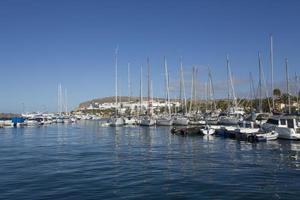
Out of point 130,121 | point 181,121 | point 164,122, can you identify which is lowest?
point 164,122

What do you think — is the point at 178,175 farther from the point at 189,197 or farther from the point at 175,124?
the point at 175,124

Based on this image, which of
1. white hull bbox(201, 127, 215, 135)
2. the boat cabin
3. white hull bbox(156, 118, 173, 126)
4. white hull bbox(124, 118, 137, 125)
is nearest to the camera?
the boat cabin

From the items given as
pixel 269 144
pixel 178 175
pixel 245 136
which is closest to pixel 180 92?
pixel 245 136

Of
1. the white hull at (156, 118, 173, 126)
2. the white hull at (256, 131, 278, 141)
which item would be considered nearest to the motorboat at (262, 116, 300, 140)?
the white hull at (256, 131, 278, 141)

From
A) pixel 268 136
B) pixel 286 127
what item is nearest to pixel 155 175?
pixel 268 136

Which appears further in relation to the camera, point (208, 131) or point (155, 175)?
point (208, 131)

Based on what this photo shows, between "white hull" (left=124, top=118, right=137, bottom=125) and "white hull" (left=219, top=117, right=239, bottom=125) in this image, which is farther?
"white hull" (left=124, top=118, right=137, bottom=125)

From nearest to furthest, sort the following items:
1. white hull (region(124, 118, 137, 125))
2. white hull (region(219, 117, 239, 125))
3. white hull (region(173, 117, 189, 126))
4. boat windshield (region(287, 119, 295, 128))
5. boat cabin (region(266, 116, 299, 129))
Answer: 1. boat cabin (region(266, 116, 299, 129))
2. boat windshield (region(287, 119, 295, 128))
3. white hull (region(219, 117, 239, 125))
4. white hull (region(173, 117, 189, 126))
5. white hull (region(124, 118, 137, 125))

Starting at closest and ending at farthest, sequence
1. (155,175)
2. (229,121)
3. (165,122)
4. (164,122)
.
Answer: (155,175) → (229,121) → (165,122) → (164,122)

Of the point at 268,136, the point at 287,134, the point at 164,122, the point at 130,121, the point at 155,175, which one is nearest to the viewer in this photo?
the point at 155,175

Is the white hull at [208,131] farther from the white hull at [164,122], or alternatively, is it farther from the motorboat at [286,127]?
the white hull at [164,122]

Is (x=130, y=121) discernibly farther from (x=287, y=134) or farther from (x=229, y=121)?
(x=287, y=134)

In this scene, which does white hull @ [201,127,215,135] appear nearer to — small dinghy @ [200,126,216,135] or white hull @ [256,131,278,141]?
small dinghy @ [200,126,216,135]

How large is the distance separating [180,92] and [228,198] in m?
95.9
